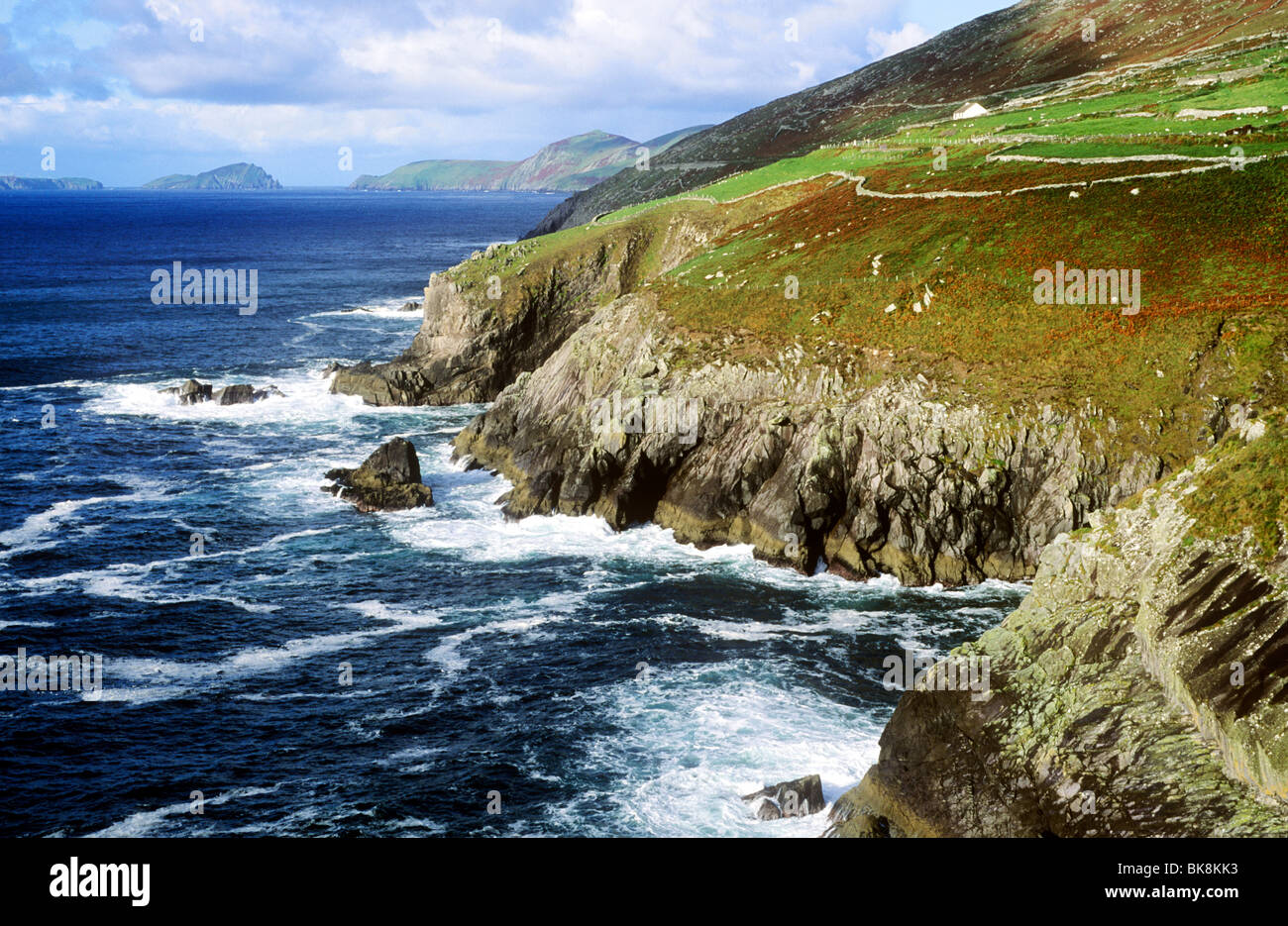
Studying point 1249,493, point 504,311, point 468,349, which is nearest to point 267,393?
point 468,349

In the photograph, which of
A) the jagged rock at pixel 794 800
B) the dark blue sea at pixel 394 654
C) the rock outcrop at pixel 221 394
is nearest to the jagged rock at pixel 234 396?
the rock outcrop at pixel 221 394

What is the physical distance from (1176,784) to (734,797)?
45.6 ft

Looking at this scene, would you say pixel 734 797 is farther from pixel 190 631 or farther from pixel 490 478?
pixel 490 478

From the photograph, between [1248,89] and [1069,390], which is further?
[1248,89]

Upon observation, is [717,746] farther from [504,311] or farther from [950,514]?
[504,311]

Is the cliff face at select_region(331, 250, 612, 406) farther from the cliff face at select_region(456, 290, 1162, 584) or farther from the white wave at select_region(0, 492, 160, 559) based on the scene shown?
the white wave at select_region(0, 492, 160, 559)

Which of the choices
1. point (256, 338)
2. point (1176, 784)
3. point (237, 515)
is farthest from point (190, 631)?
point (256, 338)

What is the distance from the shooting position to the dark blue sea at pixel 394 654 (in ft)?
114

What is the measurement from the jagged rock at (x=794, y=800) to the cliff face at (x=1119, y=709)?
3.56 feet

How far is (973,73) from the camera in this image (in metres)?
177

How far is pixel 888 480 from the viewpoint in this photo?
53.3 meters

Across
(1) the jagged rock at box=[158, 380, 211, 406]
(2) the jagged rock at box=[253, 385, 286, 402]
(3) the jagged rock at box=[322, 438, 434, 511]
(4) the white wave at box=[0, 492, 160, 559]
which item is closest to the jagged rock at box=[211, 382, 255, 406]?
(2) the jagged rock at box=[253, 385, 286, 402]

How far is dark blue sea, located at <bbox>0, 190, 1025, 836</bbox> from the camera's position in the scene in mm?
34656
